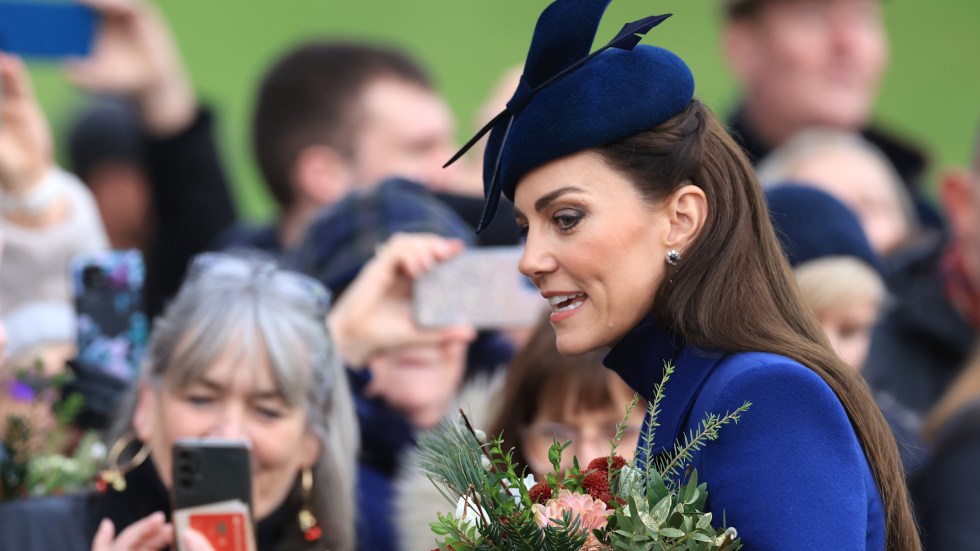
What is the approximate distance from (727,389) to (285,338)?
1581 millimetres

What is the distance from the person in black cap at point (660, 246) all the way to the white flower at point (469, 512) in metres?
0.30

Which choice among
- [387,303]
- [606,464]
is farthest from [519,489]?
[387,303]

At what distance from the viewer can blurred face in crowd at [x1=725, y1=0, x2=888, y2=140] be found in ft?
21.4

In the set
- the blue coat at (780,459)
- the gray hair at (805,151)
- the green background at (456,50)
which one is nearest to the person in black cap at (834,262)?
the gray hair at (805,151)

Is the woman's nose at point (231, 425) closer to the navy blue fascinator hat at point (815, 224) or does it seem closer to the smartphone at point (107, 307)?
the smartphone at point (107, 307)

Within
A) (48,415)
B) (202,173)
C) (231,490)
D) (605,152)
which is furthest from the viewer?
(202,173)

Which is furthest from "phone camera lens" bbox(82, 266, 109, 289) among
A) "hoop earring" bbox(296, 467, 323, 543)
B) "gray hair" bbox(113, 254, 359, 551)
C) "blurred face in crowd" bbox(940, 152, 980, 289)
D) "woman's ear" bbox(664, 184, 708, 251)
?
"blurred face in crowd" bbox(940, 152, 980, 289)

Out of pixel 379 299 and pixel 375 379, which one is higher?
pixel 379 299

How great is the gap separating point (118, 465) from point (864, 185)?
127 inches

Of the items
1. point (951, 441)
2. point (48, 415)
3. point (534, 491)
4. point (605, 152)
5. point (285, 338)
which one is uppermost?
point (605, 152)

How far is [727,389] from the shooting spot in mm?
2135

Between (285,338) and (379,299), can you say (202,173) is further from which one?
(285,338)

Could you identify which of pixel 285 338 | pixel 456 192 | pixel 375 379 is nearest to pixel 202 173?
pixel 456 192

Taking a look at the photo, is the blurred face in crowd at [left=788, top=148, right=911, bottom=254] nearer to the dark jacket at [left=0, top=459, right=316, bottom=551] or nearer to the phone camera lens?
the phone camera lens
